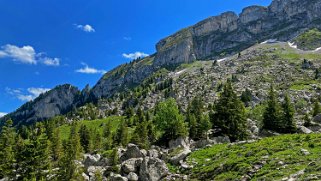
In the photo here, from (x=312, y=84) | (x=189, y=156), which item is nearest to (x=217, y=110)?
(x=189, y=156)

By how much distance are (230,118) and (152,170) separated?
27970 mm

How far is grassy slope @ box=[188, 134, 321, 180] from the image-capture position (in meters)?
33.3

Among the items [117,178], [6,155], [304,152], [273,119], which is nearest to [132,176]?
[117,178]

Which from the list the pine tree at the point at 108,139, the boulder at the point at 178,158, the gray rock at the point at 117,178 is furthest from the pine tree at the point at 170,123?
the gray rock at the point at 117,178

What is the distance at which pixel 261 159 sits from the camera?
38.5 m

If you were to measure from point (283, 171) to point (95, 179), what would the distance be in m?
28.1

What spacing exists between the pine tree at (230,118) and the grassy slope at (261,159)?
18011 millimetres

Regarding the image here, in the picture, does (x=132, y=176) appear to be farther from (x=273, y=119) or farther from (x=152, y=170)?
(x=273, y=119)

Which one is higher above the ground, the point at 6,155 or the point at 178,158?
the point at 6,155

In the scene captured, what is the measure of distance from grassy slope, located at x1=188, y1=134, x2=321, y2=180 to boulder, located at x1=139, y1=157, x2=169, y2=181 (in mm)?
4264

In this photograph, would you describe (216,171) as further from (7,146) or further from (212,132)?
(7,146)

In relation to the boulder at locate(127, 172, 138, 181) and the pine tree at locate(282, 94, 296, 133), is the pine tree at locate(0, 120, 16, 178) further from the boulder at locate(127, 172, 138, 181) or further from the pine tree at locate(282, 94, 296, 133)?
the pine tree at locate(282, 94, 296, 133)

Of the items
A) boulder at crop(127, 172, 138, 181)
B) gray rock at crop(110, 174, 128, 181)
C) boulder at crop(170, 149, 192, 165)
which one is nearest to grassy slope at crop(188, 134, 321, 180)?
boulder at crop(170, 149, 192, 165)

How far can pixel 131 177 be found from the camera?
154 feet
